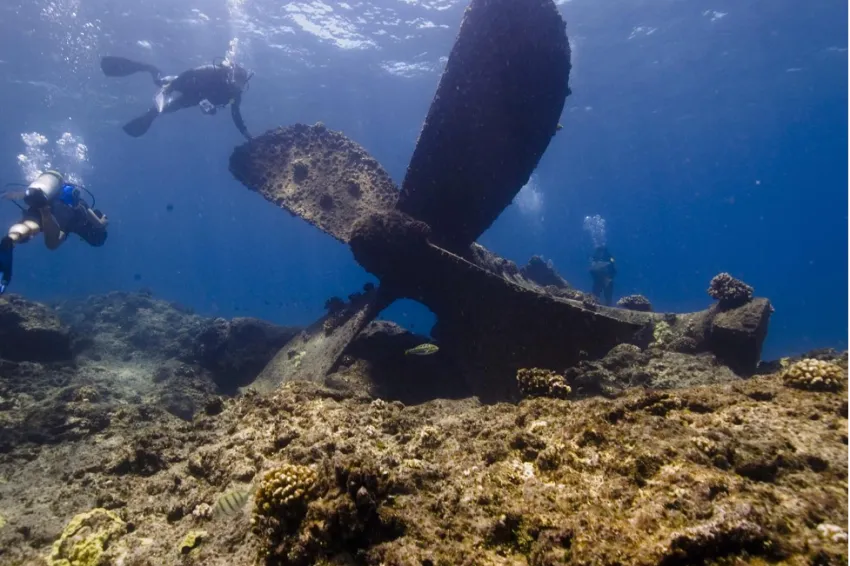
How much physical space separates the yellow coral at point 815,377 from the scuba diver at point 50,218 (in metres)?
12.0

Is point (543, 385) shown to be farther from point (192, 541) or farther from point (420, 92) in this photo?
point (420, 92)

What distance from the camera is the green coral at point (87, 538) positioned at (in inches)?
168

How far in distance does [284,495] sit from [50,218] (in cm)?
931

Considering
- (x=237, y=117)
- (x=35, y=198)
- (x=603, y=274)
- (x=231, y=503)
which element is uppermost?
(x=603, y=274)

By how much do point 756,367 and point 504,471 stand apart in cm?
807

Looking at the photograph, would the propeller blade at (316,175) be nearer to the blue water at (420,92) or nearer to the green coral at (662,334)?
the green coral at (662,334)

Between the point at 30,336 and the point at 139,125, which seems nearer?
the point at 30,336

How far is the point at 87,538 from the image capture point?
4.44 metres

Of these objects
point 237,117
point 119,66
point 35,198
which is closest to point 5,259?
point 35,198

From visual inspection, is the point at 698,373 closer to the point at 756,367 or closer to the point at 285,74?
the point at 756,367

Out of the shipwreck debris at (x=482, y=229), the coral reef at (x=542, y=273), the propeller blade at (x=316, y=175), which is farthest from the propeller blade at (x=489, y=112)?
the coral reef at (x=542, y=273)

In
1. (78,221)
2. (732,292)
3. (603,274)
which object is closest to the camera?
(732,292)

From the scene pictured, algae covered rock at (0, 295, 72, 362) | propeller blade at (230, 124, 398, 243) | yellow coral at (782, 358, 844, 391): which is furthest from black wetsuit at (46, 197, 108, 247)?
yellow coral at (782, 358, 844, 391)

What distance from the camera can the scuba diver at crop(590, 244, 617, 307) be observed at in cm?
2281
